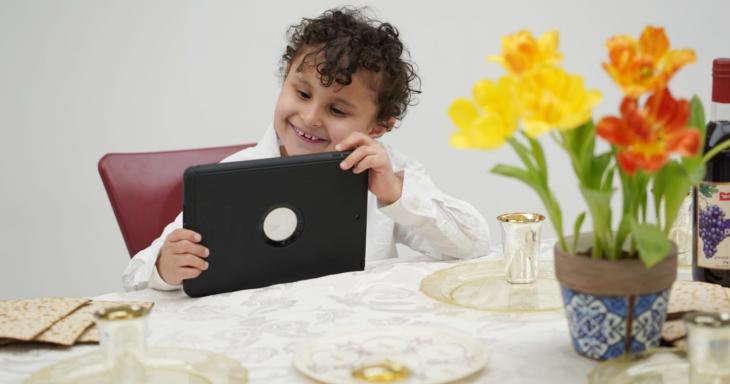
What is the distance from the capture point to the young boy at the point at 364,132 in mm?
1523

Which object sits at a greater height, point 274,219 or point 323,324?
point 274,219

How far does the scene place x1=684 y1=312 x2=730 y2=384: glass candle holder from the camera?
2.62 feet

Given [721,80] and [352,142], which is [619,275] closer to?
[721,80]

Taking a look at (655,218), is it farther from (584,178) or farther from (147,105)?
(147,105)

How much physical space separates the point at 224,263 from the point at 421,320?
302 mm

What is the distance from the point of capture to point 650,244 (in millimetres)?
868

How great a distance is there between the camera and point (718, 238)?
1.17 m

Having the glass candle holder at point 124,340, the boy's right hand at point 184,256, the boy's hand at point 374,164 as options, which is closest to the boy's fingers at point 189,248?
the boy's right hand at point 184,256

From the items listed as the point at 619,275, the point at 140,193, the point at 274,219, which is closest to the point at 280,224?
the point at 274,219

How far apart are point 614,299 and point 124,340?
1.47ft

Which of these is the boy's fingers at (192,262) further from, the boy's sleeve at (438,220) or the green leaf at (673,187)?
the green leaf at (673,187)

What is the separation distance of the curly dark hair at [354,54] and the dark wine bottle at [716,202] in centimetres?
77

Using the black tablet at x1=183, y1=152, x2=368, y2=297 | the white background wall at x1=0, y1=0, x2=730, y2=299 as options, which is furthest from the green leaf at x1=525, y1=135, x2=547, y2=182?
the white background wall at x1=0, y1=0, x2=730, y2=299

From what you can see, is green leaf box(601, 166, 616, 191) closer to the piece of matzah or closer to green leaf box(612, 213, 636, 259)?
green leaf box(612, 213, 636, 259)
